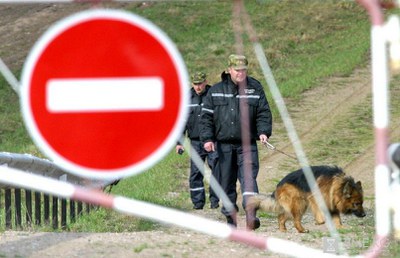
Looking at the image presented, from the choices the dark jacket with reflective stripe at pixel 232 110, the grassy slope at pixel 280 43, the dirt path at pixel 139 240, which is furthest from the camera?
the grassy slope at pixel 280 43

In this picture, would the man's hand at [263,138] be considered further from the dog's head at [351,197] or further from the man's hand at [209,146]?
the dog's head at [351,197]

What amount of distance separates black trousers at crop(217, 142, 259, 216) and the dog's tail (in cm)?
6

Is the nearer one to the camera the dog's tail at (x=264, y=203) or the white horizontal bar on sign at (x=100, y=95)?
the white horizontal bar on sign at (x=100, y=95)

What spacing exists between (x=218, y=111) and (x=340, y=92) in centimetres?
1287

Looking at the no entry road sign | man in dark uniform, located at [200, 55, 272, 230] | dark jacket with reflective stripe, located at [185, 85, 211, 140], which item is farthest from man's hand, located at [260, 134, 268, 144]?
the no entry road sign

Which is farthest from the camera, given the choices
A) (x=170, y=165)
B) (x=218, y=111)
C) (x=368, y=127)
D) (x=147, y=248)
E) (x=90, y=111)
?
(x=368, y=127)

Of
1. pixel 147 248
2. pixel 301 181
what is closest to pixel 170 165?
pixel 301 181

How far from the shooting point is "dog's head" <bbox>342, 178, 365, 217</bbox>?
40.3 ft

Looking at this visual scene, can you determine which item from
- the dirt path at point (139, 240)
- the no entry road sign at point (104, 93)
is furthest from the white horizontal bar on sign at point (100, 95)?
the dirt path at point (139, 240)

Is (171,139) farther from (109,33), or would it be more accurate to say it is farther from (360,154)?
(360,154)

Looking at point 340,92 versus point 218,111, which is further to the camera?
point 340,92

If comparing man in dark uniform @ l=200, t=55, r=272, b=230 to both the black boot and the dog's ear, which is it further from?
the dog's ear

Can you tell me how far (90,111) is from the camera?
541cm

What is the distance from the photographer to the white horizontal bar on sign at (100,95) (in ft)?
17.8
